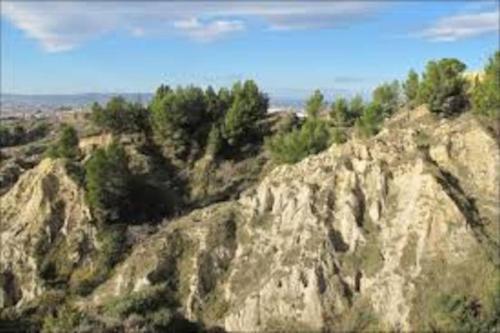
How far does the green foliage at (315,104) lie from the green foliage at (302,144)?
11.2 meters

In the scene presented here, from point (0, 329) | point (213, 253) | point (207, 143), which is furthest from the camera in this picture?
point (207, 143)

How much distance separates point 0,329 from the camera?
162ft

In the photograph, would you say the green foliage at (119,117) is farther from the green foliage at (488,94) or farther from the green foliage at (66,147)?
the green foliage at (488,94)

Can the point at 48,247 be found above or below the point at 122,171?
below

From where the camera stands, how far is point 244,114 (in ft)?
260

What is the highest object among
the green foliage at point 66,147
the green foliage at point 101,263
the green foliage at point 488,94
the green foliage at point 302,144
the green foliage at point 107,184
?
the green foliage at point 488,94

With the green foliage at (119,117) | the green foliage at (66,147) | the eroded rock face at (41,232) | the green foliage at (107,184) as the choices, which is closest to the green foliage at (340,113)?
the green foliage at (119,117)

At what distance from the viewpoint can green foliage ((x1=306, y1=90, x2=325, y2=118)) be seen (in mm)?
82875

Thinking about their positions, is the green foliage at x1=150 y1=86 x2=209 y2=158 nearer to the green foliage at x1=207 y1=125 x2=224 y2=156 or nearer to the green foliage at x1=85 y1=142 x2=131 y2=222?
the green foliage at x1=207 y1=125 x2=224 y2=156

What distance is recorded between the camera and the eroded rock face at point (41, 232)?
65938 millimetres

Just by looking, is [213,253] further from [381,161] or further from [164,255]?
[381,161]

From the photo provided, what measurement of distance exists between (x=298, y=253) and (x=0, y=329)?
20358mm

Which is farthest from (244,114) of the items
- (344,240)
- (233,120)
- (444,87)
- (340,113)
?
(344,240)

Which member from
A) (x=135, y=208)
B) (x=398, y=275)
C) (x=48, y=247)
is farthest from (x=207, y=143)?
(x=398, y=275)
